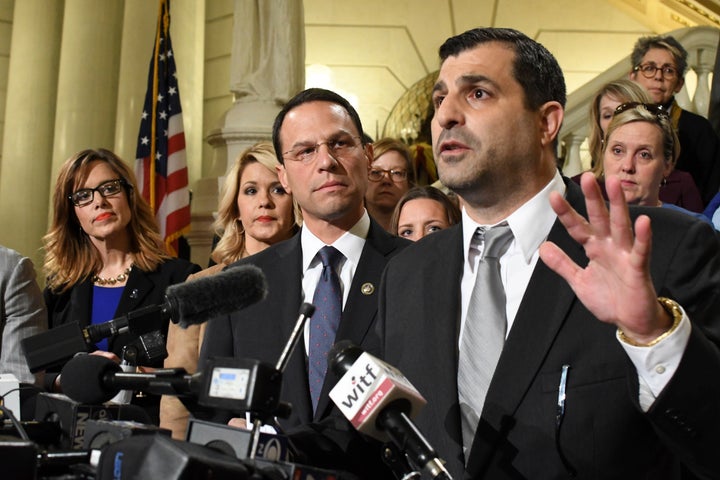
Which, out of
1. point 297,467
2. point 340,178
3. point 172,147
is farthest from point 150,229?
point 172,147

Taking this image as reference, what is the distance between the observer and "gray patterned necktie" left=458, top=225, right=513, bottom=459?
7.11 feet

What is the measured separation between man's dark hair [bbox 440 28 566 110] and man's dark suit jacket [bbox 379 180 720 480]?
1.34 ft

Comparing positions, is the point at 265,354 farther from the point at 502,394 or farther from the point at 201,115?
the point at 201,115

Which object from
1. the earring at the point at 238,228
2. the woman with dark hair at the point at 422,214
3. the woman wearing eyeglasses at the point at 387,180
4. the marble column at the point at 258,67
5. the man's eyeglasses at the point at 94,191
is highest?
the marble column at the point at 258,67

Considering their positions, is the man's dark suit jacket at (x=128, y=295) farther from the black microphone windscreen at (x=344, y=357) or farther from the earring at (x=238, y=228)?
the black microphone windscreen at (x=344, y=357)

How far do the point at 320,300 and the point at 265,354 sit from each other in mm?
227

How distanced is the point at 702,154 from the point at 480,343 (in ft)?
11.1

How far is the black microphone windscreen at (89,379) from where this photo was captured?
1724 mm

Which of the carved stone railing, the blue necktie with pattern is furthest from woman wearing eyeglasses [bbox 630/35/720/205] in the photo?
the blue necktie with pattern

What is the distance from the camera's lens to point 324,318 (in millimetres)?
2820

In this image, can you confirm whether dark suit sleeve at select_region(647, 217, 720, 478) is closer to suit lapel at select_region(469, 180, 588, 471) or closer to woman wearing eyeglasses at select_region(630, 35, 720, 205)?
suit lapel at select_region(469, 180, 588, 471)

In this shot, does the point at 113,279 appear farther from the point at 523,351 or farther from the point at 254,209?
the point at 523,351

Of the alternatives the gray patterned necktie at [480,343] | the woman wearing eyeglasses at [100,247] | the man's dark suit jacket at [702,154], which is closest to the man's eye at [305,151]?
the gray patterned necktie at [480,343]

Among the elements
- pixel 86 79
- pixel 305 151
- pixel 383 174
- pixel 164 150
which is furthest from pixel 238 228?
pixel 86 79
